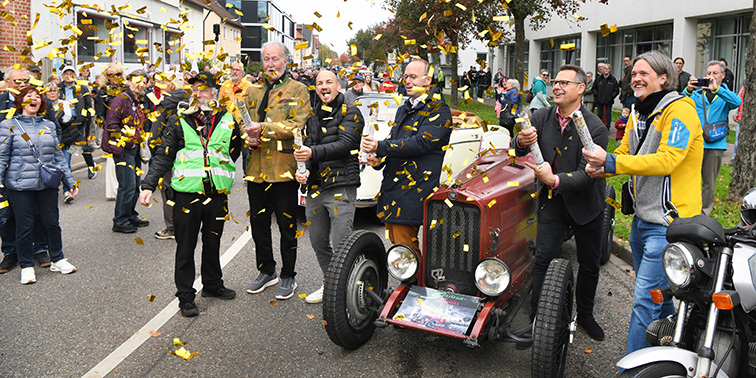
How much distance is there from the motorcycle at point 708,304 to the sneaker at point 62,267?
18.5 ft

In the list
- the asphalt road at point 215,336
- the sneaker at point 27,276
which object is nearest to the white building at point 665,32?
the asphalt road at point 215,336

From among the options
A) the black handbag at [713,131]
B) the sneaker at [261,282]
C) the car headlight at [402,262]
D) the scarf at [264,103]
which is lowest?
the sneaker at [261,282]

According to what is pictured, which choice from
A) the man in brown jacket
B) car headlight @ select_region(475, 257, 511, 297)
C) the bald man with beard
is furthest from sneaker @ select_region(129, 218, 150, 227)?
car headlight @ select_region(475, 257, 511, 297)

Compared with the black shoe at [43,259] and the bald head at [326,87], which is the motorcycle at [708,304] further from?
the black shoe at [43,259]

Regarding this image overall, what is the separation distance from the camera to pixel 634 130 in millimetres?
4441

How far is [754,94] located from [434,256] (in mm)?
6485

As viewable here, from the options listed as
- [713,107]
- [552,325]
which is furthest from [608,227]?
[552,325]

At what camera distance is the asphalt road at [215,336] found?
4.56 metres

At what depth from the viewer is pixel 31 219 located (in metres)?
6.64

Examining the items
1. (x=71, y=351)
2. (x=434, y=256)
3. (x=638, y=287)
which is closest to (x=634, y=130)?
(x=638, y=287)

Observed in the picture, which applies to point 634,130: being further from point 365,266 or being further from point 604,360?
point 365,266

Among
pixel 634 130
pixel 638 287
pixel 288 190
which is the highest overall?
pixel 634 130

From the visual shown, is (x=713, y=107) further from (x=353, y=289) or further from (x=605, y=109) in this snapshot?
(x=605, y=109)

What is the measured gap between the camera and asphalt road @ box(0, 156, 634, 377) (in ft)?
15.0
